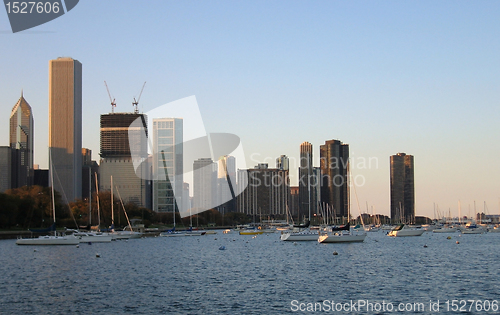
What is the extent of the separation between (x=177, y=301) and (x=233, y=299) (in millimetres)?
4193

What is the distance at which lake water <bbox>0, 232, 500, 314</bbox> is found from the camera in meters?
40.0

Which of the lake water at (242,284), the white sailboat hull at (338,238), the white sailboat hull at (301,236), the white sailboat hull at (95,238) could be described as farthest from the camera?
the white sailboat hull at (301,236)

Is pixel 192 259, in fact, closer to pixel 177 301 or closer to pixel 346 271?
pixel 346 271

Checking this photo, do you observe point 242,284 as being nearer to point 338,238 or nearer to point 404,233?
point 338,238

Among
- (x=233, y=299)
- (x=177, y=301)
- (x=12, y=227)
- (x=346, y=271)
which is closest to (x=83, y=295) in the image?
(x=177, y=301)

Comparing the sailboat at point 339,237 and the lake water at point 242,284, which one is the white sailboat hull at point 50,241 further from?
the sailboat at point 339,237

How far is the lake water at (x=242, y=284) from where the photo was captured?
131ft

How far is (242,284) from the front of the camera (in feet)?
168

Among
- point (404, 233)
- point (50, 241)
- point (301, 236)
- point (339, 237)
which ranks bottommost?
point (404, 233)

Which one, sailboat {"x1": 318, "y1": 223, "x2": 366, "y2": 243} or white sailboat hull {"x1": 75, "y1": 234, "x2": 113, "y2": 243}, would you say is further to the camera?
white sailboat hull {"x1": 75, "y1": 234, "x2": 113, "y2": 243}

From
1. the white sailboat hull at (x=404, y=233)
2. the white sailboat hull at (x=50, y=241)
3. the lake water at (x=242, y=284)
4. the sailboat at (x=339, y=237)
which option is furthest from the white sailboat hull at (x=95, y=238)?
the white sailboat hull at (x=404, y=233)

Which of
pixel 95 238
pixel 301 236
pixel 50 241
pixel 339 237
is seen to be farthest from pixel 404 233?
pixel 50 241

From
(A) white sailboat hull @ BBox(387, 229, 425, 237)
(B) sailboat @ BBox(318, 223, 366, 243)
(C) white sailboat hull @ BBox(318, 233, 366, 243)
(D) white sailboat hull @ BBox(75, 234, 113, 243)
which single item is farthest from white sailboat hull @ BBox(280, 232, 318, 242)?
(A) white sailboat hull @ BBox(387, 229, 425, 237)

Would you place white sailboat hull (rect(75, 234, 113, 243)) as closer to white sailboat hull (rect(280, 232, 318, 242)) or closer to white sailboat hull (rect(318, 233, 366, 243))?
white sailboat hull (rect(280, 232, 318, 242))
